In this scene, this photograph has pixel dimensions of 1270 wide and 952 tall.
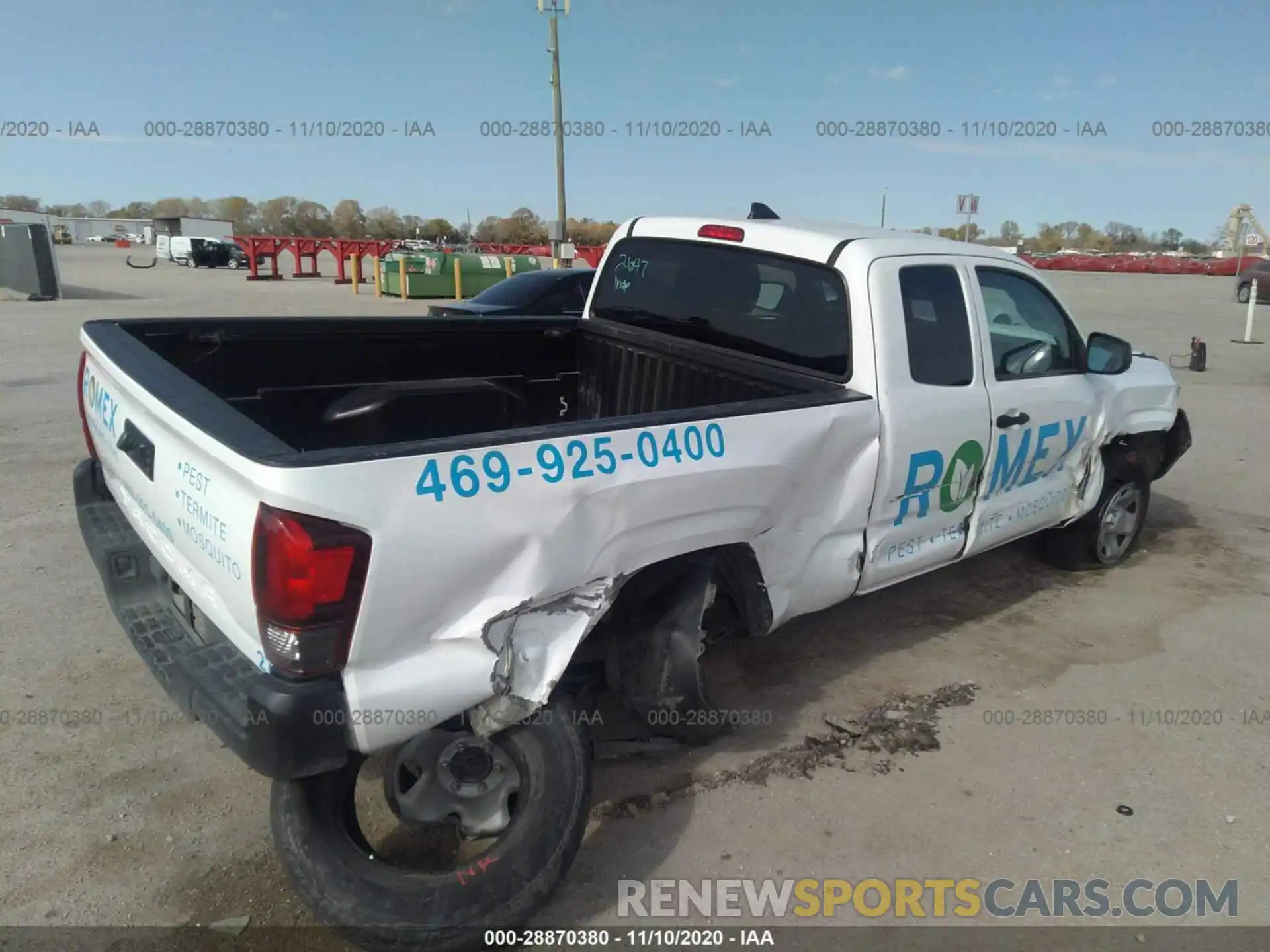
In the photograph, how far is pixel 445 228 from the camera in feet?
287

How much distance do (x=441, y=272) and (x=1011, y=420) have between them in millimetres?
23207

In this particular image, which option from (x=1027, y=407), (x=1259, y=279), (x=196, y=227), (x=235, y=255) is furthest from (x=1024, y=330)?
(x=196, y=227)

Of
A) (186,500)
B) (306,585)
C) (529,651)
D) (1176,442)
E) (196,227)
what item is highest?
(196,227)

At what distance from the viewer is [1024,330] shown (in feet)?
14.1

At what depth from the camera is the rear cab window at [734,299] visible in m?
3.55

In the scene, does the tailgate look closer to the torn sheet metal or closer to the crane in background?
the torn sheet metal

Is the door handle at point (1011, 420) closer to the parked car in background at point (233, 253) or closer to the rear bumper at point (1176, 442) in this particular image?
the rear bumper at point (1176, 442)

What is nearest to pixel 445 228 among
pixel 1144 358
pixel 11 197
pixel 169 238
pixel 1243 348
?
pixel 169 238

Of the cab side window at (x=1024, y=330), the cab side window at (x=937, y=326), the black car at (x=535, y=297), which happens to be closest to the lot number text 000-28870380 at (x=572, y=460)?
the cab side window at (x=937, y=326)

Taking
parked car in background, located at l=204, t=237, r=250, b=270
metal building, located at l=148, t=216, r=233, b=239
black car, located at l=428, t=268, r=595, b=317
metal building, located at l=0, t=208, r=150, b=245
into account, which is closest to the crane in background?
black car, located at l=428, t=268, r=595, b=317

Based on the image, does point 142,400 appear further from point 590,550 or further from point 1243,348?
point 1243,348

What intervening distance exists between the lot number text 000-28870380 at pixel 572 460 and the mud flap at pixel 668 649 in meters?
0.46

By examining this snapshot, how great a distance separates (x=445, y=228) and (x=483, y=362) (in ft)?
290

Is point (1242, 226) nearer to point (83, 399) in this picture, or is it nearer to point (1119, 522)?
point (1119, 522)
